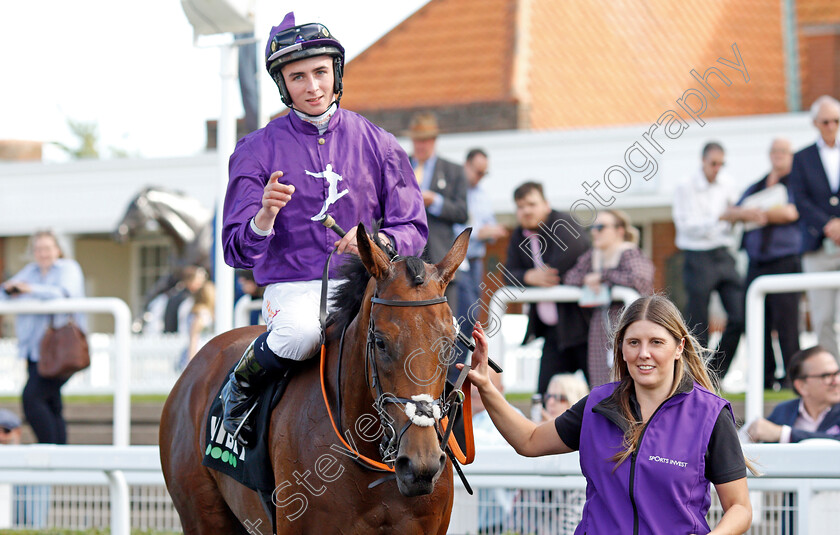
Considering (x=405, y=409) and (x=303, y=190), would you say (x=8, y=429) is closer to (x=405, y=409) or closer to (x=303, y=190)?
(x=303, y=190)

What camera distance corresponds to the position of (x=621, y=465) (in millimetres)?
2740

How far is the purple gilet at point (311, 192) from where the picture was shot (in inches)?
132

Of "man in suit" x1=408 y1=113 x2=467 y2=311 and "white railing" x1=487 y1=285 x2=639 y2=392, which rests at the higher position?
"man in suit" x1=408 y1=113 x2=467 y2=311

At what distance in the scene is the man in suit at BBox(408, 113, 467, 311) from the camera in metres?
6.91

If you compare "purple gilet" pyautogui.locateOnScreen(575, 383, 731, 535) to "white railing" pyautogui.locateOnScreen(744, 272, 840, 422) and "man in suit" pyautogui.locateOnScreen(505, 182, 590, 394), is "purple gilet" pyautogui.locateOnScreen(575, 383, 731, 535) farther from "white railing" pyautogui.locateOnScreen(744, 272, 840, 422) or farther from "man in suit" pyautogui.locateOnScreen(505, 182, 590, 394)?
"man in suit" pyautogui.locateOnScreen(505, 182, 590, 394)

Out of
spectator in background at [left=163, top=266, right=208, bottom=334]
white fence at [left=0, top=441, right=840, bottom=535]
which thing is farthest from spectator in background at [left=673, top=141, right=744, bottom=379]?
spectator in background at [left=163, top=266, right=208, bottom=334]

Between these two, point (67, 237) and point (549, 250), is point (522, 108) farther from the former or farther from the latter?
point (549, 250)

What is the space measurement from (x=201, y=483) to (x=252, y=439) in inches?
22.4

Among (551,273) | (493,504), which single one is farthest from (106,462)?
(551,273)

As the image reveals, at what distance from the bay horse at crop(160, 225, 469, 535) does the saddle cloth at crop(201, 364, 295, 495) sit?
0.03 metres

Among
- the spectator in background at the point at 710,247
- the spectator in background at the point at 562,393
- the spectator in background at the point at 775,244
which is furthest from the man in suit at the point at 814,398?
the spectator in background at the point at 710,247

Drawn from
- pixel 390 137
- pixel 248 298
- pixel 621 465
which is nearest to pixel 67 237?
pixel 248 298

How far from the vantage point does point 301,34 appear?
335 centimetres

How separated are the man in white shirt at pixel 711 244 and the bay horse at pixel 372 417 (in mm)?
4240
